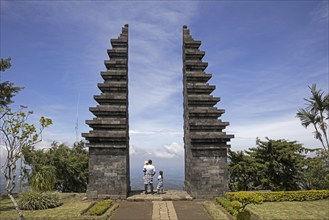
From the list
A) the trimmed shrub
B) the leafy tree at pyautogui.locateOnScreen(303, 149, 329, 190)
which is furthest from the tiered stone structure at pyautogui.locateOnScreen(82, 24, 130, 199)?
the leafy tree at pyautogui.locateOnScreen(303, 149, 329, 190)

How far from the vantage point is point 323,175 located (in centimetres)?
2452

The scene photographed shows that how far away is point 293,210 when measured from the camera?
555 inches

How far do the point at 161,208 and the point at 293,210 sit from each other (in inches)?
276

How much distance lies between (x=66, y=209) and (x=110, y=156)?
15.6ft

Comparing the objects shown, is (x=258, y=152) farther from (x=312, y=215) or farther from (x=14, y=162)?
(x=14, y=162)

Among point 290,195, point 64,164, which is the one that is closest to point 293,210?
point 290,195

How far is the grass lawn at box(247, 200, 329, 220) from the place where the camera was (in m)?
12.8

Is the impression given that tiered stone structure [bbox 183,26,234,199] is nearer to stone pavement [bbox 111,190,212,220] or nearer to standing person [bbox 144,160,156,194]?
stone pavement [bbox 111,190,212,220]

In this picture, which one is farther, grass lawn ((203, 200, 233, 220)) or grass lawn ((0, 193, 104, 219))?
grass lawn ((203, 200, 233, 220))

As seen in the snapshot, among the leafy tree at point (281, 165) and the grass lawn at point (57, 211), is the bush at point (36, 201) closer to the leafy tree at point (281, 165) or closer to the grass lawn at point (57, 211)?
the grass lawn at point (57, 211)

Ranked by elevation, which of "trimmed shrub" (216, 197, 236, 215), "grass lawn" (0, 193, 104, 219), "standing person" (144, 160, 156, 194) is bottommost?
"grass lawn" (0, 193, 104, 219)

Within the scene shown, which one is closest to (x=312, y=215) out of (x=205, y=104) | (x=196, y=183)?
(x=196, y=183)

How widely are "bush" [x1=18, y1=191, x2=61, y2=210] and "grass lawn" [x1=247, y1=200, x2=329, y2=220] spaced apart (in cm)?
1089

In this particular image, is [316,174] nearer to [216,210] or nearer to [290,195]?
[290,195]
